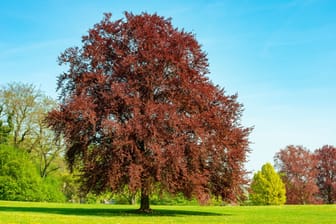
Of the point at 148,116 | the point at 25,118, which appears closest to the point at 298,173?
the point at 25,118

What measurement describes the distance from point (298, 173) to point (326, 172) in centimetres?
1314

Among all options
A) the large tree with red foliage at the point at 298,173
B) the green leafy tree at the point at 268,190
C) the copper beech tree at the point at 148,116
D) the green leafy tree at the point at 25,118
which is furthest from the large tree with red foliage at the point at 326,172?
the copper beech tree at the point at 148,116

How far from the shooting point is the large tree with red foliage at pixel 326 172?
9306 centimetres

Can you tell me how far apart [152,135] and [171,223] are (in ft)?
26.3

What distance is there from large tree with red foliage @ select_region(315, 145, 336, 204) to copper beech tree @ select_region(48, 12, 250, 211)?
6997 centimetres

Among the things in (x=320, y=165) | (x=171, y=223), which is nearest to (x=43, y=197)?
(x=171, y=223)

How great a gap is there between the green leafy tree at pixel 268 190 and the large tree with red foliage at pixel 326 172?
22924 millimetres

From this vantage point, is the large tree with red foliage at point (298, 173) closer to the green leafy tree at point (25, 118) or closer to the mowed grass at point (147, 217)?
the green leafy tree at point (25, 118)

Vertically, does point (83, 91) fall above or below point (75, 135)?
above

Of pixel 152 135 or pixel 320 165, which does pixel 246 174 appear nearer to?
pixel 152 135

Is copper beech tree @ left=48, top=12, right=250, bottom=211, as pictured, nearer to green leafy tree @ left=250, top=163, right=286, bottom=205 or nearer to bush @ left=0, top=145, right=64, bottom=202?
bush @ left=0, top=145, right=64, bottom=202

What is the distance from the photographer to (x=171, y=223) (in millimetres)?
19594

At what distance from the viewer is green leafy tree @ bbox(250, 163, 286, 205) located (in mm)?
74250

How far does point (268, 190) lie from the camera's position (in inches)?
2928
